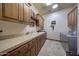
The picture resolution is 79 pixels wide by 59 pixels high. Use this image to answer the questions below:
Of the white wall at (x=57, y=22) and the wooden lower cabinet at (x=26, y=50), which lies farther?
the white wall at (x=57, y=22)

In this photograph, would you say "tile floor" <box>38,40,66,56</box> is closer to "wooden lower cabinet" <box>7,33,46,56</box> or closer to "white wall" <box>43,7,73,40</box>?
"white wall" <box>43,7,73,40</box>

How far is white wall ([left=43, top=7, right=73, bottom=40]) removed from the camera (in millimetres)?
2832

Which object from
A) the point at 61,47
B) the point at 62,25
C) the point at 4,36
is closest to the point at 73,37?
the point at 62,25

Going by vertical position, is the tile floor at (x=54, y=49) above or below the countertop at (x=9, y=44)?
below

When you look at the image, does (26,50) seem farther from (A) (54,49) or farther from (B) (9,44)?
(A) (54,49)

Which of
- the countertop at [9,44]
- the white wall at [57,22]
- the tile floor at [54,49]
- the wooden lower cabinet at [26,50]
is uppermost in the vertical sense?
the white wall at [57,22]

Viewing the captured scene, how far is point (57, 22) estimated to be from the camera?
9.39 ft

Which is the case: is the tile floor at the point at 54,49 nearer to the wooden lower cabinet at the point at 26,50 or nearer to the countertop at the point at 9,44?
the wooden lower cabinet at the point at 26,50

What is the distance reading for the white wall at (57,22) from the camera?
2.83 metres

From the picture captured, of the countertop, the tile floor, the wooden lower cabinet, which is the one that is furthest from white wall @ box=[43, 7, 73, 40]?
the countertop

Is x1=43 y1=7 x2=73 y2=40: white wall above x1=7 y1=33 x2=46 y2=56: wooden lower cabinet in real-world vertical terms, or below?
above

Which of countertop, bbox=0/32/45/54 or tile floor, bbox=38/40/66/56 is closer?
countertop, bbox=0/32/45/54

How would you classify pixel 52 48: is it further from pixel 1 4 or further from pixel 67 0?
pixel 1 4

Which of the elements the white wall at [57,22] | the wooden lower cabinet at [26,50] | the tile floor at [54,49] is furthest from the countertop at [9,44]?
the tile floor at [54,49]
